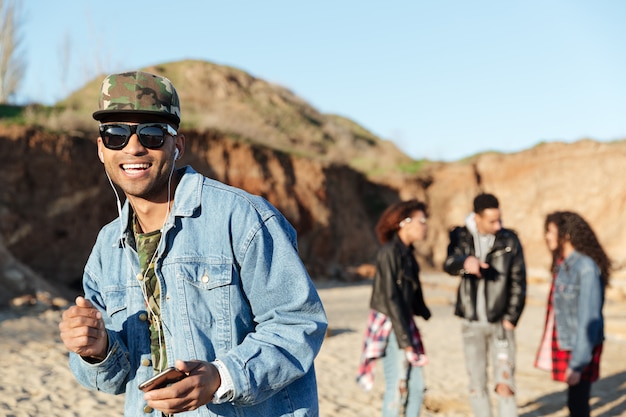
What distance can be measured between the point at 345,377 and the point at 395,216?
11.6 ft

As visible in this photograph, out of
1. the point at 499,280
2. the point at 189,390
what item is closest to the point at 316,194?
the point at 499,280

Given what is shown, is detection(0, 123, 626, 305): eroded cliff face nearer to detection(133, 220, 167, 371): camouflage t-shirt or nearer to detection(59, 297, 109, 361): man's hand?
detection(133, 220, 167, 371): camouflage t-shirt

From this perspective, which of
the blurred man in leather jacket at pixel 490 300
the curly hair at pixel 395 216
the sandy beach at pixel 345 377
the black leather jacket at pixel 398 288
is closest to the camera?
the black leather jacket at pixel 398 288

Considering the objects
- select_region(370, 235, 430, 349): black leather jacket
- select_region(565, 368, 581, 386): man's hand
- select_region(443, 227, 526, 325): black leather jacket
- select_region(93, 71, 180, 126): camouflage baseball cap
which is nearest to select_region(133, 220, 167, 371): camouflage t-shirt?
select_region(93, 71, 180, 126): camouflage baseball cap

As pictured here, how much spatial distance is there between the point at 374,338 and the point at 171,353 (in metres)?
3.25

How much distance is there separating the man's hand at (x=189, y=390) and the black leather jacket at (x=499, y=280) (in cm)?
361

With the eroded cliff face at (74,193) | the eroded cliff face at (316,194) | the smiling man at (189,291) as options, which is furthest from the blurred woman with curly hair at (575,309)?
the eroded cliff face at (74,193)

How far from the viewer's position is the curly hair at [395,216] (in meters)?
5.19

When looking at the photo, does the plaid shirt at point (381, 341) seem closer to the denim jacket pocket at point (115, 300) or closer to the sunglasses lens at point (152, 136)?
the denim jacket pocket at point (115, 300)

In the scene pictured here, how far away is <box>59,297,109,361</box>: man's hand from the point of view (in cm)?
182

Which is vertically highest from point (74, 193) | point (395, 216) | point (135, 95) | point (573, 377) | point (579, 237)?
point (74, 193)

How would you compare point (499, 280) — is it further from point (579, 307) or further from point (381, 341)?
point (381, 341)

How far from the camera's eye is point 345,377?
8.04 metres

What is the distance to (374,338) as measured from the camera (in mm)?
4973
